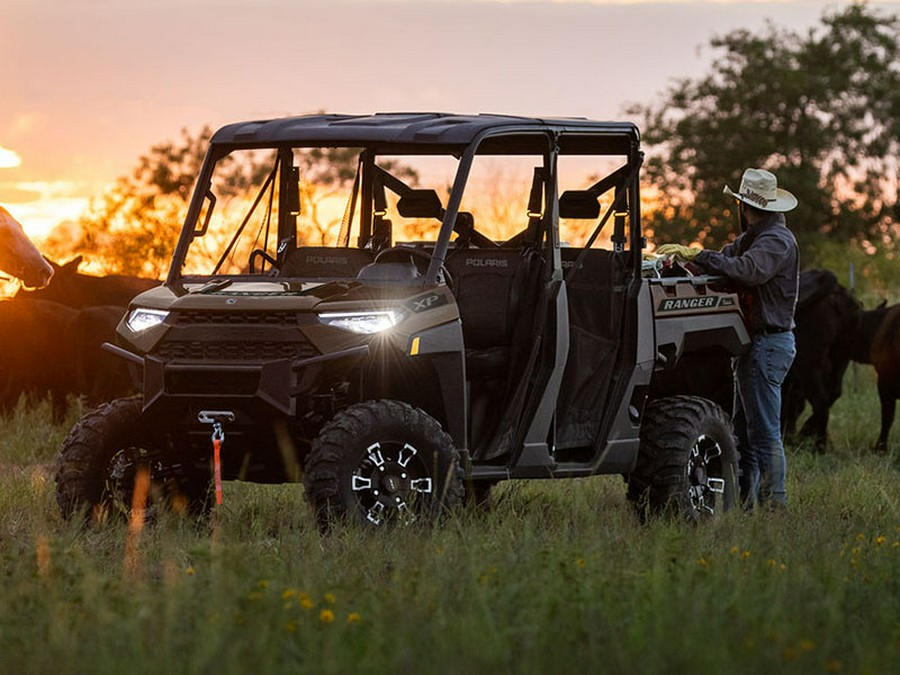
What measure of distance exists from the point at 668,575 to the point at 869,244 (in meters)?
51.5

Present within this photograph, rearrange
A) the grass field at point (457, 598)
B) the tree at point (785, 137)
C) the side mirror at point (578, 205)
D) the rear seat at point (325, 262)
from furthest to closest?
the tree at point (785, 137), the side mirror at point (578, 205), the rear seat at point (325, 262), the grass field at point (457, 598)

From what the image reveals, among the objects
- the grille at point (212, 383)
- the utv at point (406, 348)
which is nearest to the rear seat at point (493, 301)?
the utv at point (406, 348)

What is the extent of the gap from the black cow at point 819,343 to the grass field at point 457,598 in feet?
29.6

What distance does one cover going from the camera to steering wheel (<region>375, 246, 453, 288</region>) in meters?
9.80

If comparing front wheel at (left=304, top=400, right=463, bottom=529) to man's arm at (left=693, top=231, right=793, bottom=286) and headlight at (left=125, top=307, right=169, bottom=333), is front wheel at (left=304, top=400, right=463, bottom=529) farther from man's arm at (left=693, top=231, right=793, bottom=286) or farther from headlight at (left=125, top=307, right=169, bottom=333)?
man's arm at (left=693, top=231, right=793, bottom=286)

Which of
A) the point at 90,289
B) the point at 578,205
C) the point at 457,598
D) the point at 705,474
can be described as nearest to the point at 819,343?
the point at 90,289

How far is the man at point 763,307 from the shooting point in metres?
11.8

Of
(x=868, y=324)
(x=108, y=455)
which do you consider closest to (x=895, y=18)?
(x=868, y=324)

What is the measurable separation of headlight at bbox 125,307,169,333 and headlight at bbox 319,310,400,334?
0.96 metres

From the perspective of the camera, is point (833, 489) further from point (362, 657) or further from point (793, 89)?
point (793, 89)

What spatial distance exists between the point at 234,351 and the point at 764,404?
14.2 feet

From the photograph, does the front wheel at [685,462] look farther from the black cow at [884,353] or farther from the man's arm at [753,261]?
the black cow at [884,353]

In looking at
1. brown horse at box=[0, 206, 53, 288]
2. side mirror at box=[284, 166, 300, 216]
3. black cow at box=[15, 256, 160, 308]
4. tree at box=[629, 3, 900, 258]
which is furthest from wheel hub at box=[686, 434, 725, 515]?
tree at box=[629, 3, 900, 258]

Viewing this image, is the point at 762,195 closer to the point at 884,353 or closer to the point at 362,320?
the point at 362,320
